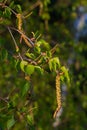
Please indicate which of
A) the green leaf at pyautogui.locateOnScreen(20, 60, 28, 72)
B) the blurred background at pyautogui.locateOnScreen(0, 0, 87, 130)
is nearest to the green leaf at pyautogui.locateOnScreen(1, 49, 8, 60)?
the green leaf at pyautogui.locateOnScreen(20, 60, 28, 72)

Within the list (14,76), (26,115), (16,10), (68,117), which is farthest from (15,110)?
(68,117)

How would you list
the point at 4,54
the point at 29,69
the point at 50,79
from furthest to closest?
the point at 50,79
the point at 4,54
the point at 29,69

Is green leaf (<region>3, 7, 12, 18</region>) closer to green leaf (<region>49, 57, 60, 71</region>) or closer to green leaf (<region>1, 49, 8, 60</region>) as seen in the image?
green leaf (<region>1, 49, 8, 60</region>)

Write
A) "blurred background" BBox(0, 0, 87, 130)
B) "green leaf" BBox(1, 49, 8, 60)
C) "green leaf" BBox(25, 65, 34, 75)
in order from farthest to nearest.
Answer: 1. "blurred background" BBox(0, 0, 87, 130)
2. "green leaf" BBox(1, 49, 8, 60)
3. "green leaf" BBox(25, 65, 34, 75)

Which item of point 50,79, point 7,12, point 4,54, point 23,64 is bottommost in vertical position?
point 23,64

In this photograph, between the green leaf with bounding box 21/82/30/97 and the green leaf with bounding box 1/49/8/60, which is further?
the green leaf with bounding box 1/49/8/60

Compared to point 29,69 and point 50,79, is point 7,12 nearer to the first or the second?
point 29,69

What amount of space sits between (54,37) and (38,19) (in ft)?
3.78

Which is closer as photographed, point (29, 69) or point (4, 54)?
point (29, 69)

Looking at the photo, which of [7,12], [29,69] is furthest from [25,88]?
[7,12]

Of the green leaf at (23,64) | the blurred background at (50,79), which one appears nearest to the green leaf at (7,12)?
the green leaf at (23,64)

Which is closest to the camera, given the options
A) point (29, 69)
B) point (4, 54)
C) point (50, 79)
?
point (29, 69)

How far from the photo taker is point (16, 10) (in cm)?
296

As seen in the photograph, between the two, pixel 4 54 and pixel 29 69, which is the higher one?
pixel 4 54
